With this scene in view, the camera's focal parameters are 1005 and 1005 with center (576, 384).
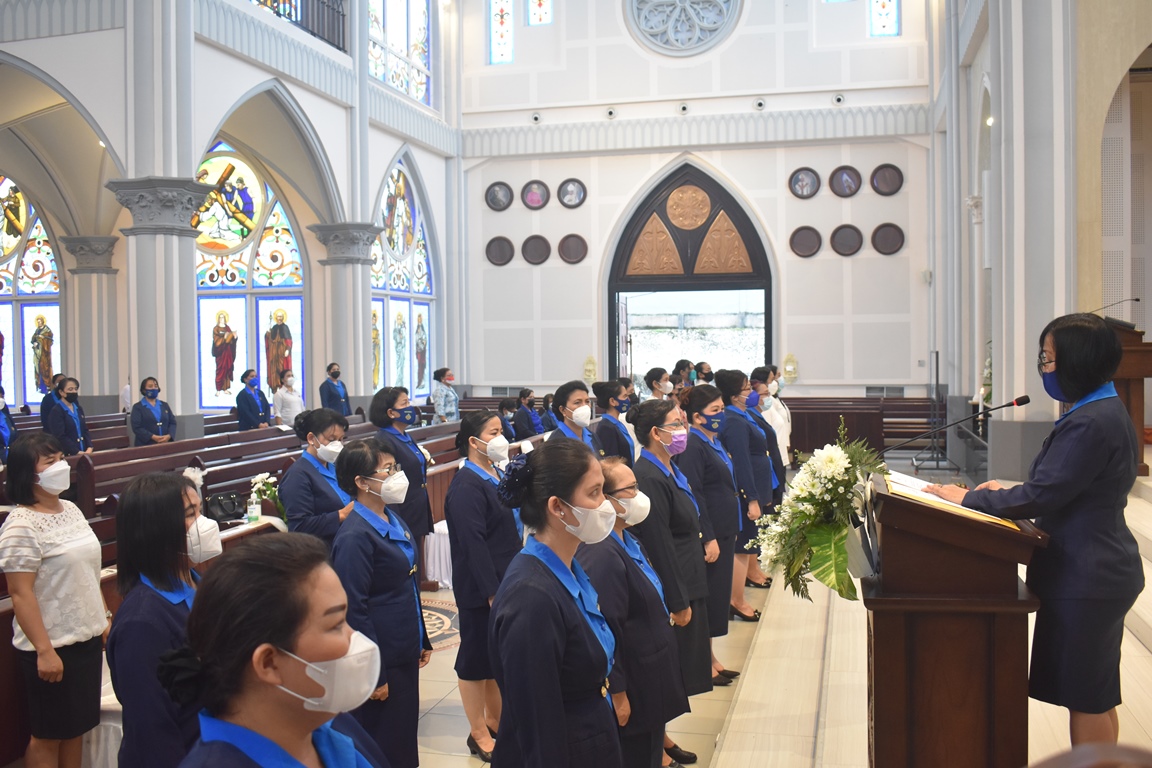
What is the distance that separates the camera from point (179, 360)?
12.4m

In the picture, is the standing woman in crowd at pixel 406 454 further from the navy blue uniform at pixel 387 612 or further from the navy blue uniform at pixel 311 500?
the navy blue uniform at pixel 387 612

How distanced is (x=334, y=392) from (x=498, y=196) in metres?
7.50

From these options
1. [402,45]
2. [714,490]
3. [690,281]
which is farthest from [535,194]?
[714,490]

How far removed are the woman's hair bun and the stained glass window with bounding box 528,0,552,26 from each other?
62.4ft

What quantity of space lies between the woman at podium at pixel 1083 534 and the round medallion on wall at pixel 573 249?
1749cm

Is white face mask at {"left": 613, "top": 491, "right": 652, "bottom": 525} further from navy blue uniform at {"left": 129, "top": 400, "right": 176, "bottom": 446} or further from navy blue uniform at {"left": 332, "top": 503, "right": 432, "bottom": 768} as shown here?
navy blue uniform at {"left": 129, "top": 400, "right": 176, "bottom": 446}

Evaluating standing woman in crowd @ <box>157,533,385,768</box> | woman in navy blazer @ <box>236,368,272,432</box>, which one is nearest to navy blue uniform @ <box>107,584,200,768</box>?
standing woman in crowd @ <box>157,533,385,768</box>

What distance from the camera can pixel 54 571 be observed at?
12.7ft

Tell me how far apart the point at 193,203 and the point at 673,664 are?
1084cm

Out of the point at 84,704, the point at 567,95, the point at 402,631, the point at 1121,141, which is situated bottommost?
the point at 84,704

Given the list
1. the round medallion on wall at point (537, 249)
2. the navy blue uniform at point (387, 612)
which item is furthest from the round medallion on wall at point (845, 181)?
the navy blue uniform at point (387, 612)

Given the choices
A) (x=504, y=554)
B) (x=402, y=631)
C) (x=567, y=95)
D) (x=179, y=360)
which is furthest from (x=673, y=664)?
(x=567, y=95)

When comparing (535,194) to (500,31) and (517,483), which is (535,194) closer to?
(500,31)

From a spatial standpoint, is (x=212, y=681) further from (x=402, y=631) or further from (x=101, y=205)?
(x=101, y=205)
